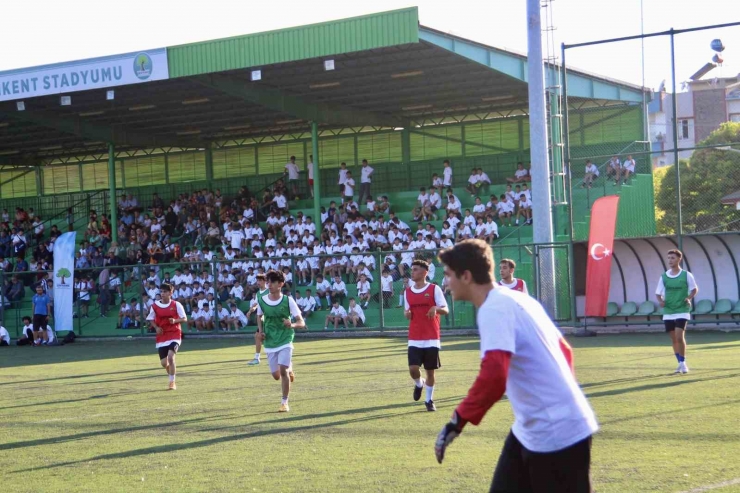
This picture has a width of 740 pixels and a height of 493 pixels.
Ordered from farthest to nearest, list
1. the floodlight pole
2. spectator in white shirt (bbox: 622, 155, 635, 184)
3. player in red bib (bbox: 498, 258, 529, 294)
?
spectator in white shirt (bbox: 622, 155, 635, 184)
the floodlight pole
player in red bib (bbox: 498, 258, 529, 294)

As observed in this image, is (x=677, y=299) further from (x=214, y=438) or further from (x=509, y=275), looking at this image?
(x=214, y=438)

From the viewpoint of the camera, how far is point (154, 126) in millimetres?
41781

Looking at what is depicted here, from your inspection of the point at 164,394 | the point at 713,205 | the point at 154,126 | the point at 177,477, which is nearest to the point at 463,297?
the point at 177,477

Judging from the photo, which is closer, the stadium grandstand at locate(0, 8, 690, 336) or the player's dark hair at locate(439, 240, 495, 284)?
the player's dark hair at locate(439, 240, 495, 284)

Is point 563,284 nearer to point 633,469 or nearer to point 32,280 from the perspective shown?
point 633,469

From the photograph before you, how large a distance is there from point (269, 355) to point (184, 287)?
18298mm

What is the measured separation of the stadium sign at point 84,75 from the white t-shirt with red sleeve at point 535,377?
27915 millimetres

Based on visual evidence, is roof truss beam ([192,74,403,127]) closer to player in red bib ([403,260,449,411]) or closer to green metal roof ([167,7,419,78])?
green metal roof ([167,7,419,78])

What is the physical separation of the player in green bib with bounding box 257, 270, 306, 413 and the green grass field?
525mm

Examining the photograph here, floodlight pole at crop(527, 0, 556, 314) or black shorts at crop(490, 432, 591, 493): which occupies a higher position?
floodlight pole at crop(527, 0, 556, 314)

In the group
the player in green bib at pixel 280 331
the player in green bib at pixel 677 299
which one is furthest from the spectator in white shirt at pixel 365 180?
the player in green bib at pixel 280 331

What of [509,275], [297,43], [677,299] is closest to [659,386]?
[677,299]

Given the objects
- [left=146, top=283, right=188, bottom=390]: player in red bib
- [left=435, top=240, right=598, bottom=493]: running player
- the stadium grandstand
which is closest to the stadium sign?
the stadium grandstand

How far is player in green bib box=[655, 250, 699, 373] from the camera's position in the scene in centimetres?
1538
